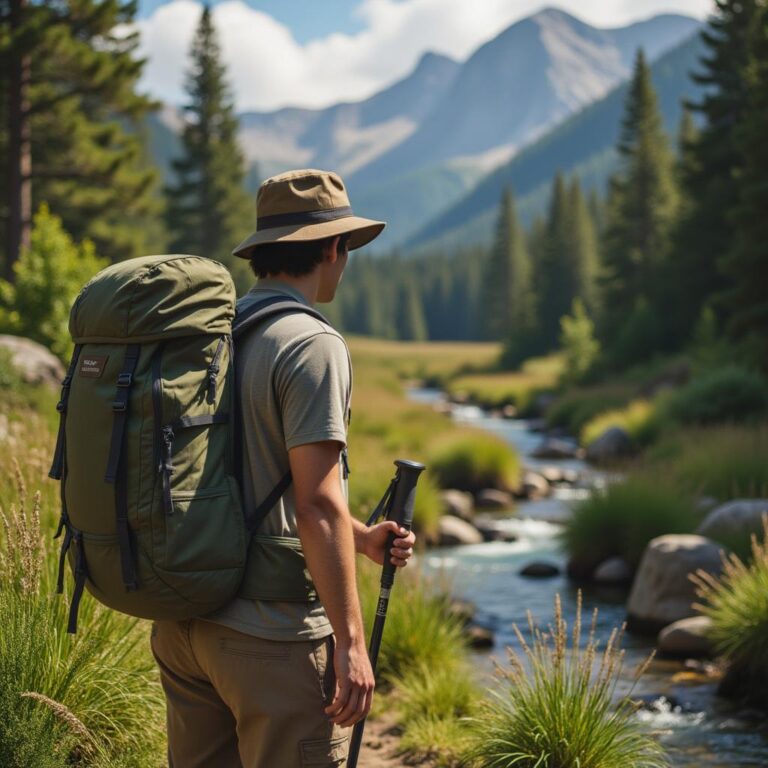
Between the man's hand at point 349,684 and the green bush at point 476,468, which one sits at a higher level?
the man's hand at point 349,684

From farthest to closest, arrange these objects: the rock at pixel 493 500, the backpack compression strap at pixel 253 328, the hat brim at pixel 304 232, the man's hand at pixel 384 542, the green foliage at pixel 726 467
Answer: the rock at pixel 493 500, the green foliage at pixel 726 467, the man's hand at pixel 384 542, the hat brim at pixel 304 232, the backpack compression strap at pixel 253 328

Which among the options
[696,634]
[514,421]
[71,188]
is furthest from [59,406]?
[514,421]

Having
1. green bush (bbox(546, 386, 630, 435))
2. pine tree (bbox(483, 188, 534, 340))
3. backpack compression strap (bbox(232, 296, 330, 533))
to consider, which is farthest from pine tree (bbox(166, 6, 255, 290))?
backpack compression strap (bbox(232, 296, 330, 533))

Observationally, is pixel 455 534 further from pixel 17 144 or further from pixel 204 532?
pixel 17 144

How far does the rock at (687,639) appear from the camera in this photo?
28.5 ft

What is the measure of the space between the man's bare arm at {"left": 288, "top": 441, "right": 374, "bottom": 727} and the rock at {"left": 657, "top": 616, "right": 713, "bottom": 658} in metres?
6.69

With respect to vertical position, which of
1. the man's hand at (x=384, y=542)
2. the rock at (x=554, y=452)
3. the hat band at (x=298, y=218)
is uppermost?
the hat band at (x=298, y=218)

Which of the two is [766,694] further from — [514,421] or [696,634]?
[514,421]

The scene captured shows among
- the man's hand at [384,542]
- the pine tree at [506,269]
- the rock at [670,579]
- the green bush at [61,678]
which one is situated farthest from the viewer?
the pine tree at [506,269]

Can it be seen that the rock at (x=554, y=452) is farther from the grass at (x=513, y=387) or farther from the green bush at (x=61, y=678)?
the green bush at (x=61, y=678)

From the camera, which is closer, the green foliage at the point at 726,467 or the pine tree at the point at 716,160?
the green foliage at the point at 726,467

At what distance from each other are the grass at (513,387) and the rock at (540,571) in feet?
95.6

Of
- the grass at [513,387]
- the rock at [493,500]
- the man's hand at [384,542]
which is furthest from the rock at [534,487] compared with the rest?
the grass at [513,387]

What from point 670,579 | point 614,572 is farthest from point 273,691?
point 614,572
